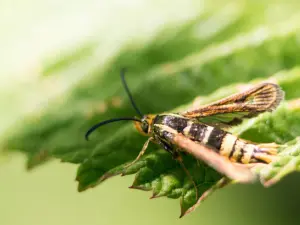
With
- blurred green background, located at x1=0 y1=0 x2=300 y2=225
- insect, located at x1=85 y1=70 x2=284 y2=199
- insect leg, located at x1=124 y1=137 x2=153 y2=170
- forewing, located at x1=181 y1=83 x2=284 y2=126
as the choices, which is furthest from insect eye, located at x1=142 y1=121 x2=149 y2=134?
blurred green background, located at x1=0 y1=0 x2=300 y2=225

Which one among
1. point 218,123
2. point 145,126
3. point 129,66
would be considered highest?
point 129,66

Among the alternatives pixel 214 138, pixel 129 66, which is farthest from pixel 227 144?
pixel 129 66

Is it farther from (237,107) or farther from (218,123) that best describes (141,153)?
(237,107)

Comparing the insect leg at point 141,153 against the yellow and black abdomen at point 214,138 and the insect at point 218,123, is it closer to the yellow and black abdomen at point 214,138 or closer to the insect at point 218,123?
the insect at point 218,123

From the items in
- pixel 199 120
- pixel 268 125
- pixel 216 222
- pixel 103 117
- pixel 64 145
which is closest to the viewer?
pixel 268 125

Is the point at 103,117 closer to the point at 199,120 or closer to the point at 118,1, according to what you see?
the point at 199,120

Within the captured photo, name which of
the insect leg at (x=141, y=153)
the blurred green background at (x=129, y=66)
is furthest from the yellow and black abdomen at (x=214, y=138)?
the blurred green background at (x=129, y=66)

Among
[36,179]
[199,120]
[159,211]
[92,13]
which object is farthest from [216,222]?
[92,13]
